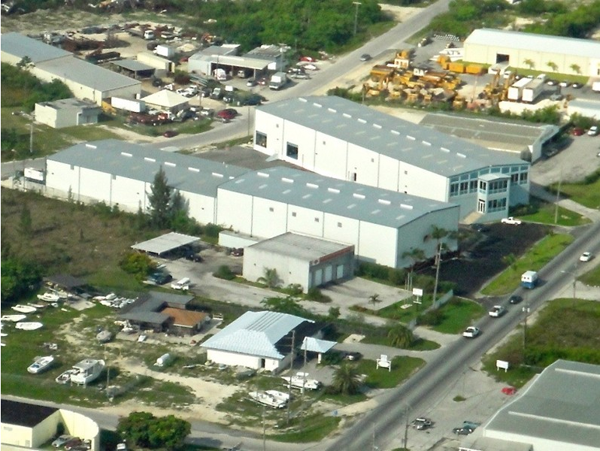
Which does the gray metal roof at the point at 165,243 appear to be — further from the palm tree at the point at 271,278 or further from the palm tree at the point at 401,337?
the palm tree at the point at 401,337

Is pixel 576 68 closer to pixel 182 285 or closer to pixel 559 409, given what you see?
pixel 182 285

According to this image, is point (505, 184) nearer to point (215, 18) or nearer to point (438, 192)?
point (438, 192)

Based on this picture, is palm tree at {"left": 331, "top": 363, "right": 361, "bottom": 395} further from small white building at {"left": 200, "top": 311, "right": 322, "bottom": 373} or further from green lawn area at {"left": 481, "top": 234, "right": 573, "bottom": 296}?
green lawn area at {"left": 481, "top": 234, "right": 573, "bottom": 296}

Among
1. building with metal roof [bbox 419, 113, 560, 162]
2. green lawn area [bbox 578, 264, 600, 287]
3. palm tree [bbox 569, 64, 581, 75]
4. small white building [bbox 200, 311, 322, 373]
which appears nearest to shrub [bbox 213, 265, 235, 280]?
small white building [bbox 200, 311, 322, 373]

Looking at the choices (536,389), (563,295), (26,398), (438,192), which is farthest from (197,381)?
(438,192)

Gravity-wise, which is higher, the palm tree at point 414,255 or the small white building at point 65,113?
the palm tree at point 414,255

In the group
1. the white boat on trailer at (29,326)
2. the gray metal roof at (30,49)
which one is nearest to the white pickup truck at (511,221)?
the white boat on trailer at (29,326)
